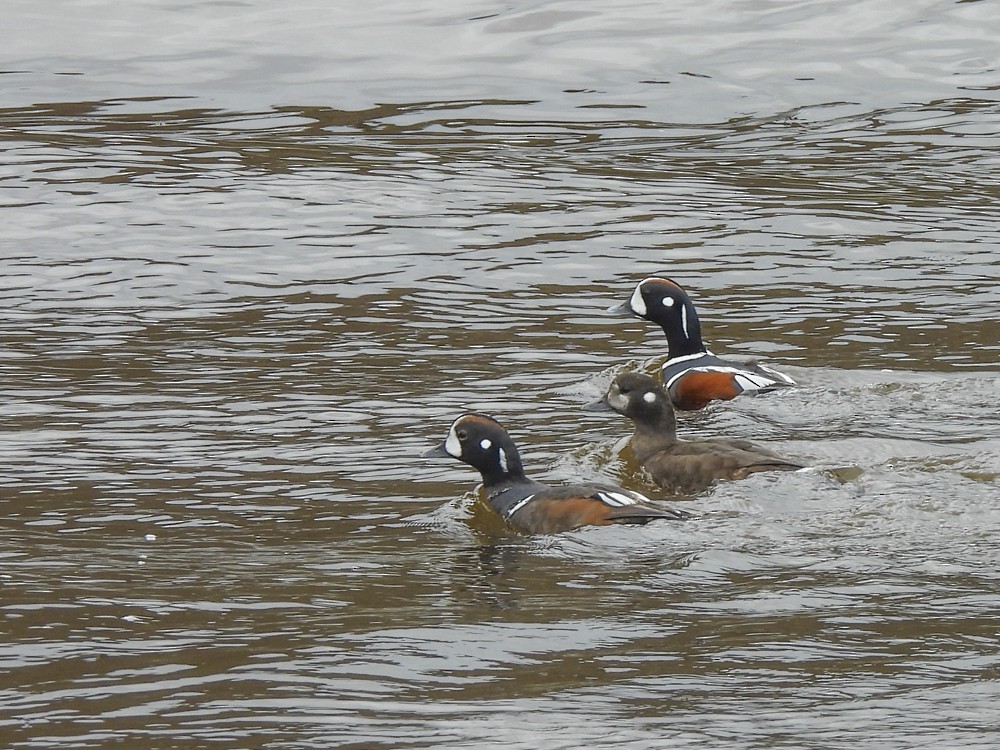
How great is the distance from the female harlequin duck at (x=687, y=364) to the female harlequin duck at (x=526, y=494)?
2502 mm

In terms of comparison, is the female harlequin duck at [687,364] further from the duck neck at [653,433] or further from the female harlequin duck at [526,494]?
the female harlequin duck at [526,494]

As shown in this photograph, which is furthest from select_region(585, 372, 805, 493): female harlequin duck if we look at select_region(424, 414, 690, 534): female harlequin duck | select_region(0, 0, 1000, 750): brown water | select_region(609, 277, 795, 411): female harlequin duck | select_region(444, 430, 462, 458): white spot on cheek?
select_region(444, 430, 462, 458): white spot on cheek

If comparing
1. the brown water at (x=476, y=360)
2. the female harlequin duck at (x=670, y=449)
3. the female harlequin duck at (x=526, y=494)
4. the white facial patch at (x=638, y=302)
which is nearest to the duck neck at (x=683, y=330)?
the white facial patch at (x=638, y=302)

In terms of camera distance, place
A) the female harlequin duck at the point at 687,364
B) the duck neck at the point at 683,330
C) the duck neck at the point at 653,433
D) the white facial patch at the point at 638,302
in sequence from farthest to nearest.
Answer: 1. the white facial patch at the point at 638,302
2. the duck neck at the point at 683,330
3. the female harlequin duck at the point at 687,364
4. the duck neck at the point at 653,433

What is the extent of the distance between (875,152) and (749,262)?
4204 mm

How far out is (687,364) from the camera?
11867 mm

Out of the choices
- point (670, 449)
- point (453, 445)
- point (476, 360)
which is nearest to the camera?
point (453, 445)

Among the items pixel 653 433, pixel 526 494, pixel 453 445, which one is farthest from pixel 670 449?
pixel 453 445

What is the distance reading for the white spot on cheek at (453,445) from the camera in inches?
364

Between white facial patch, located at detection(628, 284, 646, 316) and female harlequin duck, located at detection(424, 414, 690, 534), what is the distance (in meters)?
3.47

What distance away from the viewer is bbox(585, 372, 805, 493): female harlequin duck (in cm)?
938

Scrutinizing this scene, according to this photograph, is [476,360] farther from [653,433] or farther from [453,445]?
[453,445]

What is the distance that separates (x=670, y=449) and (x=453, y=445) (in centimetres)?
145

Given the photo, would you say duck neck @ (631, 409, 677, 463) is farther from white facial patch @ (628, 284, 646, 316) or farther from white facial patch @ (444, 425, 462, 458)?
white facial patch @ (628, 284, 646, 316)
